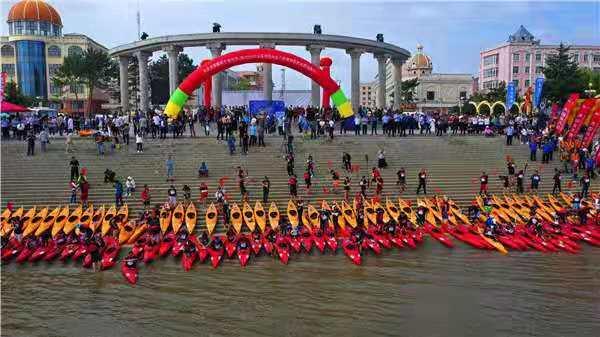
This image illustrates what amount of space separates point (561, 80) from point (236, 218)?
51.1 meters

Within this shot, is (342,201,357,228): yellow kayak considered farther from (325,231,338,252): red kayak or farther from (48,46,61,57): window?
(48,46,61,57): window

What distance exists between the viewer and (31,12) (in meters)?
80.2

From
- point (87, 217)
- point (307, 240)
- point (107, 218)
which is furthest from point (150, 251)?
point (307, 240)

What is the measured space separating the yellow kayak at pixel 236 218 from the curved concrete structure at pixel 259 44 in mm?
19235

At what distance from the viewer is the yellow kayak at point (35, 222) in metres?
19.6

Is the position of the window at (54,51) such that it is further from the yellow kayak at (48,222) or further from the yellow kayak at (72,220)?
the yellow kayak at (72,220)

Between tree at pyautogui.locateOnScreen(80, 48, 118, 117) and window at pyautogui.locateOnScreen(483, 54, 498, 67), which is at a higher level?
window at pyautogui.locateOnScreen(483, 54, 498, 67)

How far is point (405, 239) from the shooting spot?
19.7m

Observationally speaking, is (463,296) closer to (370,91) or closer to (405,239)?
(405,239)

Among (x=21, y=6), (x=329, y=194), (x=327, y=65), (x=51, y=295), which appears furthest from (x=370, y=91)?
(x=51, y=295)

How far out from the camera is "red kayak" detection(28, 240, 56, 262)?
17703 mm

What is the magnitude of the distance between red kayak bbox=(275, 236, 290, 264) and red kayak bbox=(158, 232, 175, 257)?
3.80 metres

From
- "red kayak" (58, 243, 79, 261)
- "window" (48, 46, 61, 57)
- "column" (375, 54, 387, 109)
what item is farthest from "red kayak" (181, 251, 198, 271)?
"window" (48, 46, 61, 57)

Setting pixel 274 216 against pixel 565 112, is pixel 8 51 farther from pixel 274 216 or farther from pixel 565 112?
pixel 565 112
